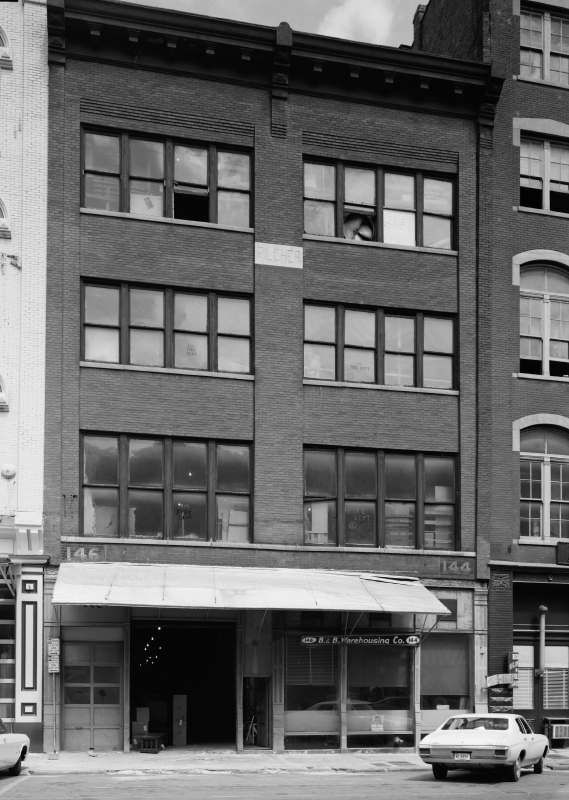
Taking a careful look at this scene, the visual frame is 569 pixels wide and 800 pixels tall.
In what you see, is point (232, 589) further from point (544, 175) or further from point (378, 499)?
point (544, 175)

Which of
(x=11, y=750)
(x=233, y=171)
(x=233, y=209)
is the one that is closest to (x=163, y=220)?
(x=233, y=209)

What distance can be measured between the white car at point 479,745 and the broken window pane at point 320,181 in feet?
46.2

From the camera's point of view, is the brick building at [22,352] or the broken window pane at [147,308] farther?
the broken window pane at [147,308]

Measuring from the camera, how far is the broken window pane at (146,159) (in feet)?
95.3

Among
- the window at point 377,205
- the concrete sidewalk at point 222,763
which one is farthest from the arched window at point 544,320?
the concrete sidewalk at point 222,763

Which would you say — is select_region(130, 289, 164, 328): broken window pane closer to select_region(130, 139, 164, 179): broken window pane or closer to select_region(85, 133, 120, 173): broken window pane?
select_region(130, 139, 164, 179): broken window pane

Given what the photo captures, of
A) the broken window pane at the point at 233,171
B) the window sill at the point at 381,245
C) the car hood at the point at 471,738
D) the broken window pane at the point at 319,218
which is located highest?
the broken window pane at the point at 233,171

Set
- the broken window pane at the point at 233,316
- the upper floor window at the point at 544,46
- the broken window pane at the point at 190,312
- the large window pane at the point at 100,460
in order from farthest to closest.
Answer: the upper floor window at the point at 544,46 < the broken window pane at the point at 233,316 < the broken window pane at the point at 190,312 < the large window pane at the point at 100,460

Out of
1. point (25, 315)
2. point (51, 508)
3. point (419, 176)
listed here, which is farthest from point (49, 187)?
point (419, 176)

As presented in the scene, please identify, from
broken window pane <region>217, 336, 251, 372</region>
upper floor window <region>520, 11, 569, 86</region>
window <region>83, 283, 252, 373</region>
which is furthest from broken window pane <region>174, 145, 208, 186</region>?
upper floor window <region>520, 11, 569, 86</region>

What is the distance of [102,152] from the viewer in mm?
28844

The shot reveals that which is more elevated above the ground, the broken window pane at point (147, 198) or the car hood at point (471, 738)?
the broken window pane at point (147, 198)

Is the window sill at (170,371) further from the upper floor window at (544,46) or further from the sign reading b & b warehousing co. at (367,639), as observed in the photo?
the upper floor window at (544,46)

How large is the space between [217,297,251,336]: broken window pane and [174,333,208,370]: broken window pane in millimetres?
632
